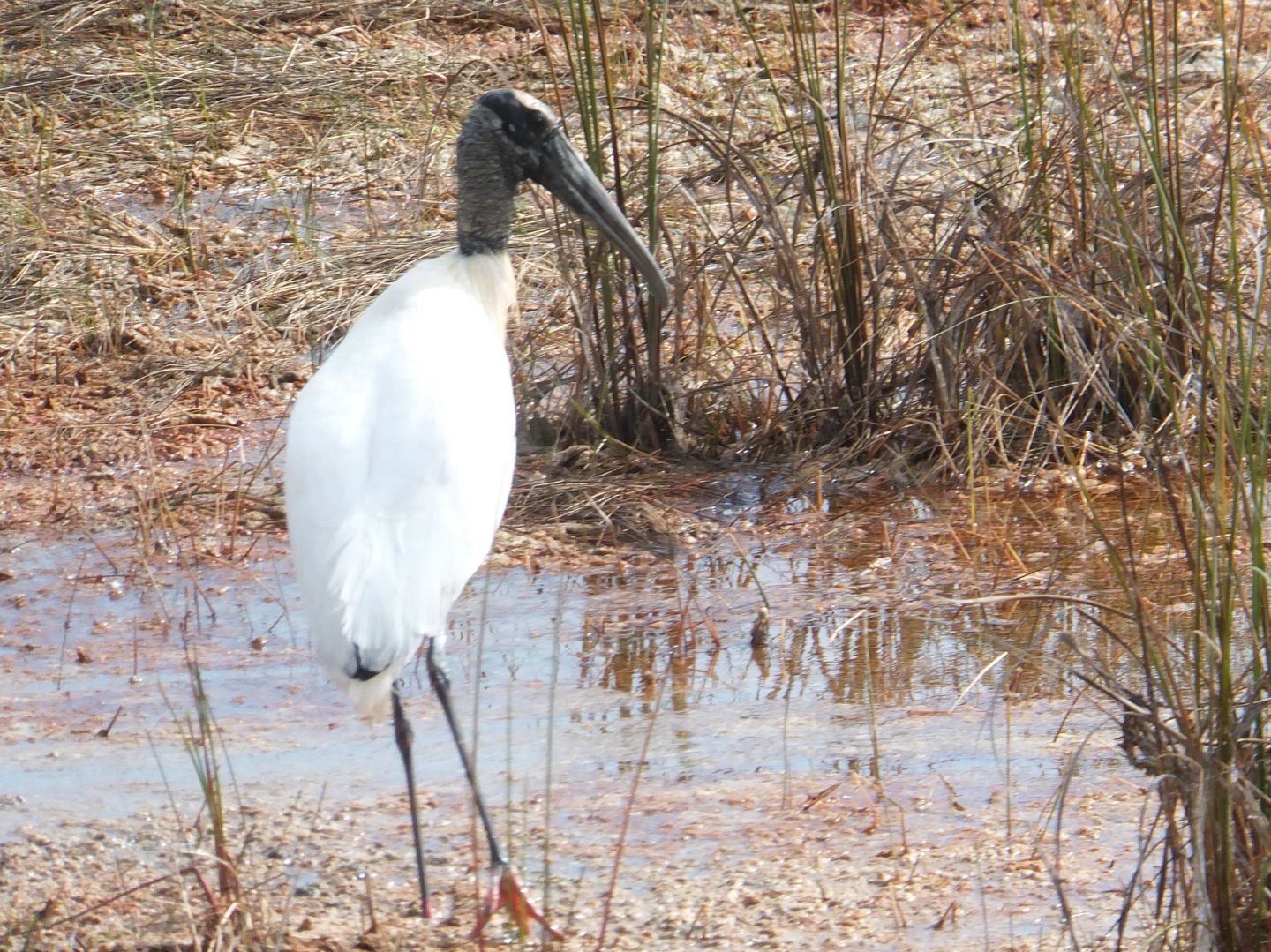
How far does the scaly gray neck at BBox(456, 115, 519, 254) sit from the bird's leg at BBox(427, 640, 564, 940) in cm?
102

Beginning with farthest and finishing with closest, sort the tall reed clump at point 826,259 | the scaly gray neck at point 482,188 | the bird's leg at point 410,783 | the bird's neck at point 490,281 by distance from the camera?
1. the tall reed clump at point 826,259
2. the scaly gray neck at point 482,188
3. the bird's neck at point 490,281
4. the bird's leg at point 410,783

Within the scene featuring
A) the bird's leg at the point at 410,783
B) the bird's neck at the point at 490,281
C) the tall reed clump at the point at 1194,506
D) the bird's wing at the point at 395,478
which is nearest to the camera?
the tall reed clump at the point at 1194,506

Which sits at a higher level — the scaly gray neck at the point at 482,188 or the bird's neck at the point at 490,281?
the scaly gray neck at the point at 482,188

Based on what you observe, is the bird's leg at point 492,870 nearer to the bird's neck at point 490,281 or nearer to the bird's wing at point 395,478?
the bird's wing at point 395,478

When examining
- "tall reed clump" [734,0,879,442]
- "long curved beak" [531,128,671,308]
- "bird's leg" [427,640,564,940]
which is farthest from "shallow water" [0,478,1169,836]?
"long curved beak" [531,128,671,308]

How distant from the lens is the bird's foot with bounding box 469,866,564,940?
2.87 meters

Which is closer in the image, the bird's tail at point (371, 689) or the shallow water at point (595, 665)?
the bird's tail at point (371, 689)

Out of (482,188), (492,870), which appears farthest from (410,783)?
(482,188)

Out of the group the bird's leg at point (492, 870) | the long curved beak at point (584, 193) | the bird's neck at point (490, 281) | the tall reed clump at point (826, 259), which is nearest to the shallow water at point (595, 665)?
the bird's leg at point (492, 870)

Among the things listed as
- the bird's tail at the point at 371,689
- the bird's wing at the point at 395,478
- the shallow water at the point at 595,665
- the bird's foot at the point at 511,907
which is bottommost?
the bird's foot at the point at 511,907

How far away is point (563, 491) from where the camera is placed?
5.14m

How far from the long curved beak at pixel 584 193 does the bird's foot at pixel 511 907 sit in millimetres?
1655

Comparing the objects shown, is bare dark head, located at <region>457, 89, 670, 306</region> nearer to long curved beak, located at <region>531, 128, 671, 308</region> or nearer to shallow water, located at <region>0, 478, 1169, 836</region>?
long curved beak, located at <region>531, 128, 671, 308</region>

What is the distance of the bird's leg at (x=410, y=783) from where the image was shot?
10.4 feet
